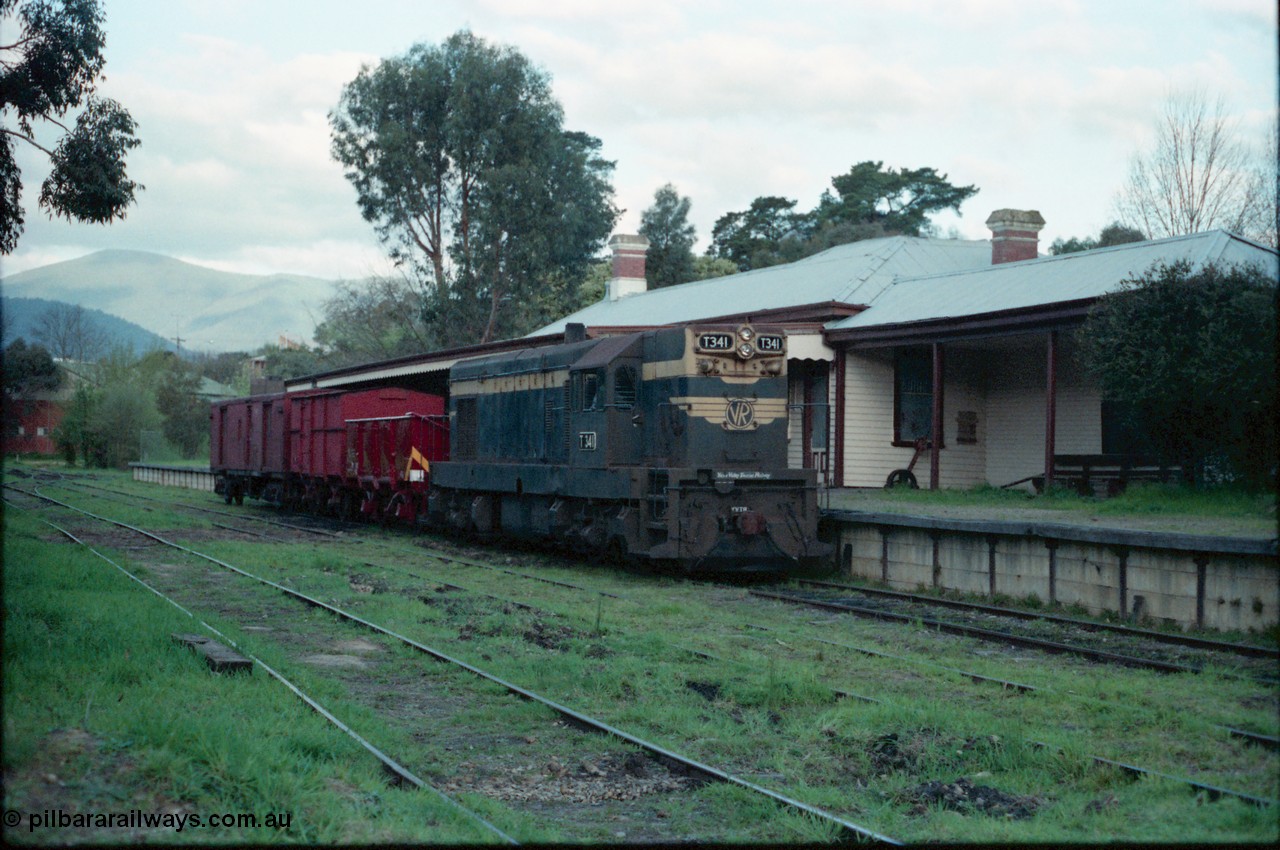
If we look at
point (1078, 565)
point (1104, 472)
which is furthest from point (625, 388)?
point (1104, 472)

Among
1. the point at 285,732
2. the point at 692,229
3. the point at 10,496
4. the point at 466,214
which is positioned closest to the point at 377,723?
the point at 285,732

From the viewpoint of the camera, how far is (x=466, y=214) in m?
48.5

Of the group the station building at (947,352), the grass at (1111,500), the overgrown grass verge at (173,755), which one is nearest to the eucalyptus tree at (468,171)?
the station building at (947,352)

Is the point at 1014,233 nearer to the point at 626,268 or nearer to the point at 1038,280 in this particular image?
the point at 1038,280

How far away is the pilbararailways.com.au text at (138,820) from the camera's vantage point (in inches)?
186

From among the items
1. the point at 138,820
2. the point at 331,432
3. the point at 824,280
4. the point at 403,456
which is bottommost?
the point at 138,820

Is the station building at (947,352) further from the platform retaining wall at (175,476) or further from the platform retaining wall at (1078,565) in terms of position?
the platform retaining wall at (175,476)

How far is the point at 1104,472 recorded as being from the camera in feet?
66.4

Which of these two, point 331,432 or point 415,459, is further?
point 331,432

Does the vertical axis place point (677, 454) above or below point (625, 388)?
below

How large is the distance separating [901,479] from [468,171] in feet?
96.9

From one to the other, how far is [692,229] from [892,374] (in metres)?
44.7

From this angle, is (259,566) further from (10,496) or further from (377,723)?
(10,496)

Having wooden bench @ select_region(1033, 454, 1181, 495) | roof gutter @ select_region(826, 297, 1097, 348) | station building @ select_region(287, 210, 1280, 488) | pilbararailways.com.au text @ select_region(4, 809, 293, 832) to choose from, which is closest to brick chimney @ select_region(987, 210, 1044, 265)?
station building @ select_region(287, 210, 1280, 488)
